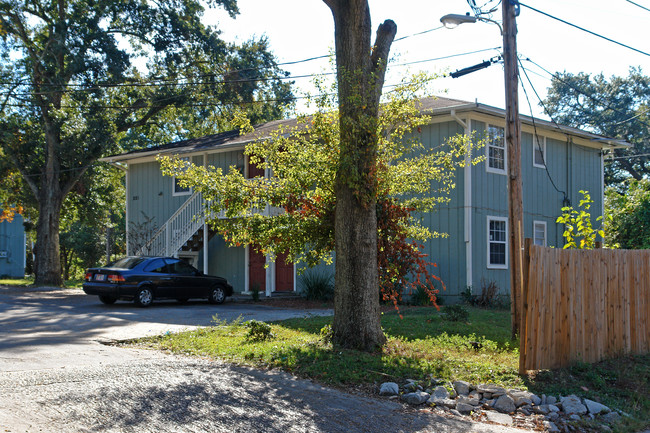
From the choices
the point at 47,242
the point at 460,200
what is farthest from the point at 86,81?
the point at 460,200

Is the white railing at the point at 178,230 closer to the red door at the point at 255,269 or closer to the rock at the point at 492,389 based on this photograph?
the red door at the point at 255,269

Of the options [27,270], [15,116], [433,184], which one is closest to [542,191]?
[433,184]

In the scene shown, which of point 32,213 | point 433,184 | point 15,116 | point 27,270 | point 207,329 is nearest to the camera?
point 207,329

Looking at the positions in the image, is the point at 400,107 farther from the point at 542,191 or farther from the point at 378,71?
the point at 542,191

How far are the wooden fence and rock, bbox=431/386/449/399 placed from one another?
134 centimetres

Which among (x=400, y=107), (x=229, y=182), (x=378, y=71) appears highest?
(x=378, y=71)

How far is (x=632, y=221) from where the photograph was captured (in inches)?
806

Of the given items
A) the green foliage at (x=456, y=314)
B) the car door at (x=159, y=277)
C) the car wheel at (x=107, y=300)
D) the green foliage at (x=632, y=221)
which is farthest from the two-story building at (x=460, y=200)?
the car wheel at (x=107, y=300)

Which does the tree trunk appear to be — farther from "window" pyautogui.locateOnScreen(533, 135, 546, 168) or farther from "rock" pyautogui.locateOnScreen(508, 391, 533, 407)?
"rock" pyautogui.locateOnScreen(508, 391, 533, 407)

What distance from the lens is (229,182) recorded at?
9.55m

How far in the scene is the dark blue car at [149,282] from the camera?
634 inches

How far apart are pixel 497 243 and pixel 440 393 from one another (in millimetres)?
12155

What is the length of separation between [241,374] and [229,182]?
3205mm

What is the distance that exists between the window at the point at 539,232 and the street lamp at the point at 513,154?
10.2 metres
